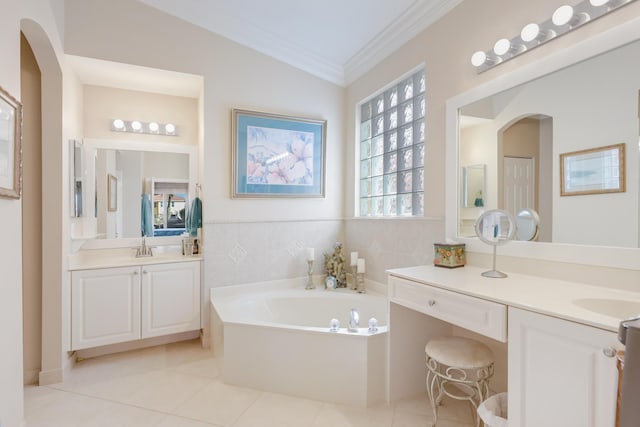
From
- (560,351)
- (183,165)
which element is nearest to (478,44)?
(560,351)

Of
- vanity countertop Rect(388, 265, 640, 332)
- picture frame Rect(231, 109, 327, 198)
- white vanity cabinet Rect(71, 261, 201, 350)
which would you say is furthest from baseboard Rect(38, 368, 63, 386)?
vanity countertop Rect(388, 265, 640, 332)

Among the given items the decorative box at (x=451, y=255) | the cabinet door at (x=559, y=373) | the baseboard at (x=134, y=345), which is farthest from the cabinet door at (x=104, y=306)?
the cabinet door at (x=559, y=373)

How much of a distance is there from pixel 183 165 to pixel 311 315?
1.99 m

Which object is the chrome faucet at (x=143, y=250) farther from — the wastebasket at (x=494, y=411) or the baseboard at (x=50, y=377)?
the wastebasket at (x=494, y=411)

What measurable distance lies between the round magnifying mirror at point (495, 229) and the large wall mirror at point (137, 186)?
106 inches

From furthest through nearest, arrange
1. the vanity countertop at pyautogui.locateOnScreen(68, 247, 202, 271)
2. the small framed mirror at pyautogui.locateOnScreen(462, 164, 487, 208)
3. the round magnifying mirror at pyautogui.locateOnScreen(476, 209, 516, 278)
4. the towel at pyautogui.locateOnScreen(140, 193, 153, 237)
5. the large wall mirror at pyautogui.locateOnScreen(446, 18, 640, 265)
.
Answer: the towel at pyautogui.locateOnScreen(140, 193, 153, 237)
the vanity countertop at pyautogui.locateOnScreen(68, 247, 202, 271)
the small framed mirror at pyautogui.locateOnScreen(462, 164, 487, 208)
the round magnifying mirror at pyautogui.locateOnScreen(476, 209, 516, 278)
the large wall mirror at pyautogui.locateOnScreen(446, 18, 640, 265)

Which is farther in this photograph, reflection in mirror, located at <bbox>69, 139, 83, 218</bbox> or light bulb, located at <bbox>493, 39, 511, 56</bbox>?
reflection in mirror, located at <bbox>69, 139, 83, 218</bbox>

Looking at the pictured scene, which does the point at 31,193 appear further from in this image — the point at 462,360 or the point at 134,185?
the point at 462,360

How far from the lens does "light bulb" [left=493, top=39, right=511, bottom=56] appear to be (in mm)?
1835

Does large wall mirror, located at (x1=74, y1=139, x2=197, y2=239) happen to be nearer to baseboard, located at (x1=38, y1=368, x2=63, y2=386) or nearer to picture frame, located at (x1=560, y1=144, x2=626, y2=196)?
baseboard, located at (x1=38, y1=368, x2=63, y2=386)

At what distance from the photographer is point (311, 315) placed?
308 centimetres

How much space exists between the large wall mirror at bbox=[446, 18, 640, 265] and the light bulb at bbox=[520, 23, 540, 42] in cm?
14

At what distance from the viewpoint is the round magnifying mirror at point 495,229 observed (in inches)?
70.9

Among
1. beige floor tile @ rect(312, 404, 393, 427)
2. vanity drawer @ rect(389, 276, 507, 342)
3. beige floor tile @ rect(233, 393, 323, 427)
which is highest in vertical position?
vanity drawer @ rect(389, 276, 507, 342)
